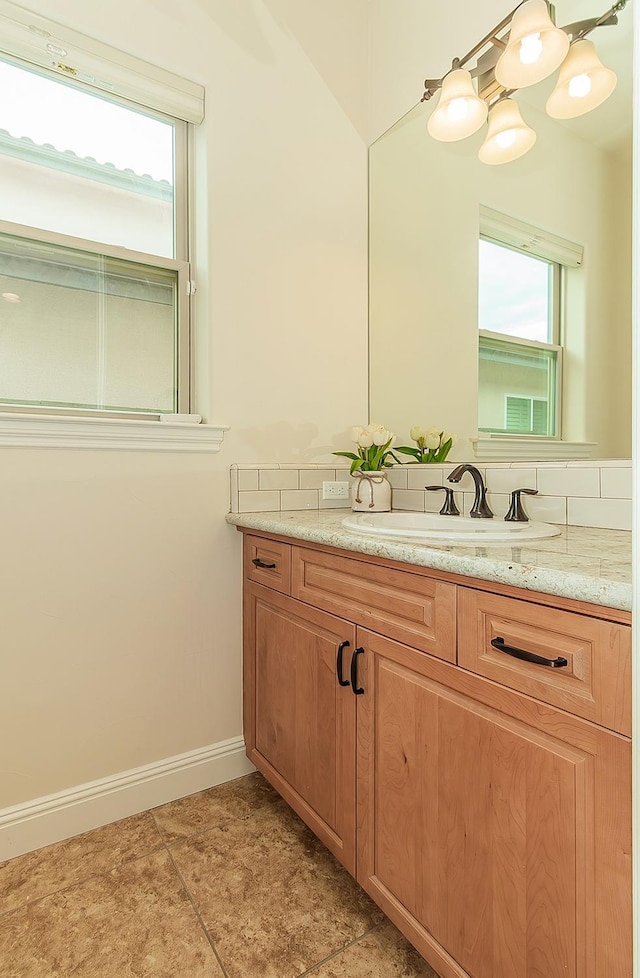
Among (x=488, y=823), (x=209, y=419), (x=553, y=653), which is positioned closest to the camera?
(x=553, y=653)

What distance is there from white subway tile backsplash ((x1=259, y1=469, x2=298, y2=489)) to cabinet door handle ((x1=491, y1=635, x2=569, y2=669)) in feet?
3.69

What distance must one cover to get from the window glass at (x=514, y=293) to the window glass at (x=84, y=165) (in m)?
1.06

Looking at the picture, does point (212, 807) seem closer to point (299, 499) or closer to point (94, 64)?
point (299, 499)

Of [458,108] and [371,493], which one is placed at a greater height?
[458,108]

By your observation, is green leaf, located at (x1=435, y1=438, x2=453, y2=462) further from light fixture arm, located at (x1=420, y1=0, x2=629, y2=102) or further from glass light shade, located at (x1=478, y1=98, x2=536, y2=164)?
light fixture arm, located at (x1=420, y1=0, x2=629, y2=102)

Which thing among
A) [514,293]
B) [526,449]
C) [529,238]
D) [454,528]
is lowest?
[454,528]

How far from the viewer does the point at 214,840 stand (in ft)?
4.79

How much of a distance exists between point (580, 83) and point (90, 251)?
145 cm

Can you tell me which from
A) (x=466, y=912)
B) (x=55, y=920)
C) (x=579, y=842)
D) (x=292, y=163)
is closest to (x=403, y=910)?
(x=466, y=912)

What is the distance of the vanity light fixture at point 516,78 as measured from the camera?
1.30 meters

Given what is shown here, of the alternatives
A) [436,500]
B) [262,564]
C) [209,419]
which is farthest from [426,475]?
[209,419]

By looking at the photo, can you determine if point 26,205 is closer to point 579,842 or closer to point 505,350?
point 505,350

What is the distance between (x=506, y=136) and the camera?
152 cm

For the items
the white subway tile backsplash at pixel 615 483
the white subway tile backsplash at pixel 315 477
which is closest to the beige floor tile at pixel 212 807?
the white subway tile backsplash at pixel 315 477
